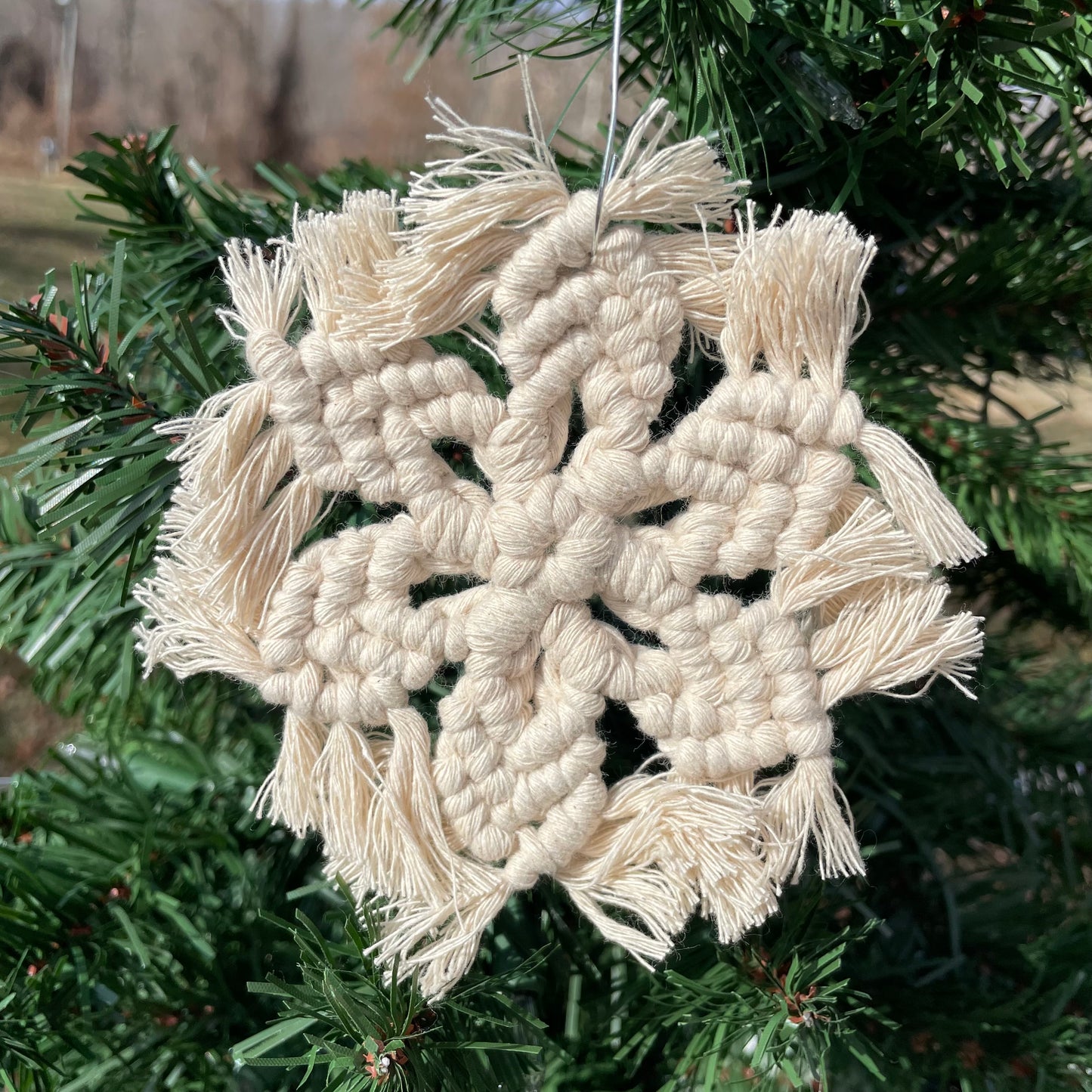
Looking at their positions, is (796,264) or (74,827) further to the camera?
(74,827)

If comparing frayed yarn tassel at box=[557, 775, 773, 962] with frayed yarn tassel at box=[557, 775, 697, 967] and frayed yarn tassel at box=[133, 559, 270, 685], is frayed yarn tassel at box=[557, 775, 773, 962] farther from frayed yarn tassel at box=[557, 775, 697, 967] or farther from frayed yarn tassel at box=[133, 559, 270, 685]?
frayed yarn tassel at box=[133, 559, 270, 685]

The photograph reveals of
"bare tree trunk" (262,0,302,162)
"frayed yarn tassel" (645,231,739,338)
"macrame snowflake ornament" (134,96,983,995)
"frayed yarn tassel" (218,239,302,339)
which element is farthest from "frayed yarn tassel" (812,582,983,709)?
"bare tree trunk" (262,0,302,162)

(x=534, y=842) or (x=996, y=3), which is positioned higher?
(x=996, y=3)

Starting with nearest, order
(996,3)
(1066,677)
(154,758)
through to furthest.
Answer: (996,3), (154,758), (1066,677)

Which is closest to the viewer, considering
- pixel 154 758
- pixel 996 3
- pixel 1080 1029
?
pixel 996 3

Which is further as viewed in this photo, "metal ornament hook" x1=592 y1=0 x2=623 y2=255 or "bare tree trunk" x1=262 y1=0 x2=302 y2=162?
"bare tree trunk" x1=262 y1=0 x2=302 y2=162

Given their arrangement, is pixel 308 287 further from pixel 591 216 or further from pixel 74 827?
pixel 74 827

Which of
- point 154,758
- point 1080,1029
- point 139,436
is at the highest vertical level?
point 139,436

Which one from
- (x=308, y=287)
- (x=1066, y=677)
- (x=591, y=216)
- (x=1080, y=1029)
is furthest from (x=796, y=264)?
(x=1066, y=677)
